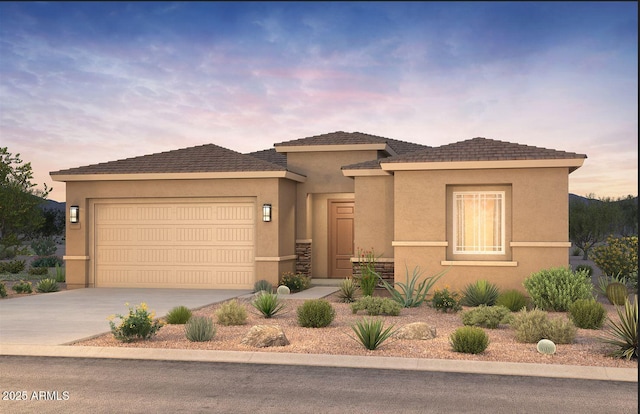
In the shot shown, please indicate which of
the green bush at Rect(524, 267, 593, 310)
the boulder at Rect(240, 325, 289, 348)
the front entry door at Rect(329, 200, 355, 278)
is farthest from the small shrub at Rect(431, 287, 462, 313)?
the front entry door at Rect(329, 200, 355, 278)

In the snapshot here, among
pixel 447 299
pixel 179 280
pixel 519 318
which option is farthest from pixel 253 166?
pixel 519 318

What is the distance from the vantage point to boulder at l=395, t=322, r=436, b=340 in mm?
11234

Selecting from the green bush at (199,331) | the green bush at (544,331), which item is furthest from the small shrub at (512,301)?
the green bush at (199,331)

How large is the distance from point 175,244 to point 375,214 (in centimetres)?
595

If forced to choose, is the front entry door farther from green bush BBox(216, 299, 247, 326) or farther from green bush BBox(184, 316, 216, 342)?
green bush BBox(184, 316, 216, 342)

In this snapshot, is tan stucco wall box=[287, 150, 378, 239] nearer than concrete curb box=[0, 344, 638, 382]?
No

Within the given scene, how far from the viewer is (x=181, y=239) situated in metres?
20.1

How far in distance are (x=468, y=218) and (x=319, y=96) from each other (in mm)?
5834

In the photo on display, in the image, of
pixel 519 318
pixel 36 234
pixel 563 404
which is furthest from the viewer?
pixel 36 234

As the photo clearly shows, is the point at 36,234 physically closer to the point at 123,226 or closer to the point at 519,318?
the point at 123,226

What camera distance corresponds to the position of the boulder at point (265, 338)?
34.5 ft

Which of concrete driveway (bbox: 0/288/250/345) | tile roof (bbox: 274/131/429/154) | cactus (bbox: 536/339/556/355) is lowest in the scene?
concrete driveway (bbox: 0/288/250/345)

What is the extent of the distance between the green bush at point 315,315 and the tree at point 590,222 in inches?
1227

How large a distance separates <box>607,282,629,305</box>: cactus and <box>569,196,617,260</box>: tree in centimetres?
2512
